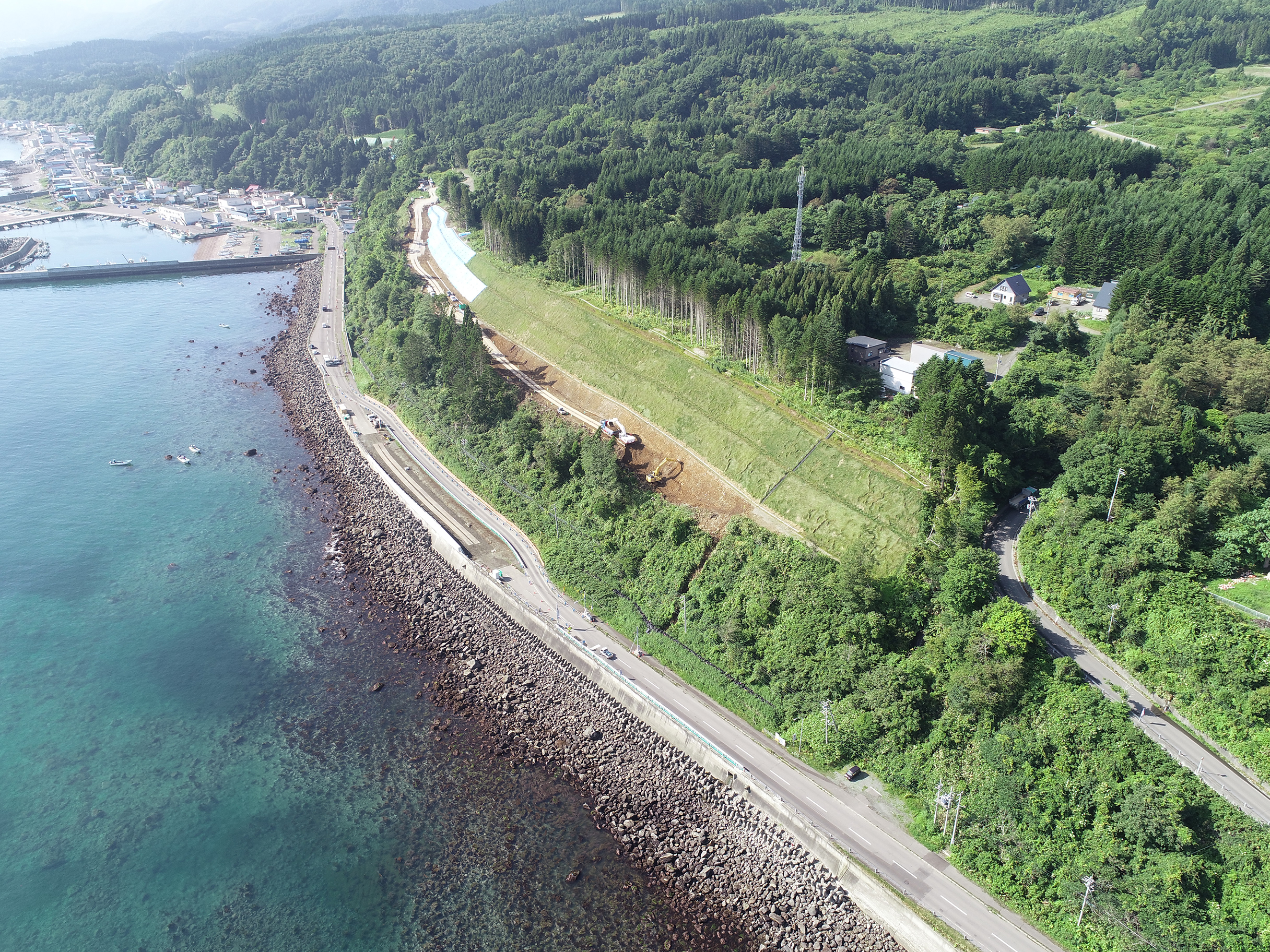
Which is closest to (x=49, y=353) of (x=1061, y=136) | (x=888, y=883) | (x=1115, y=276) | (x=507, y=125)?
(x=507, y=125)

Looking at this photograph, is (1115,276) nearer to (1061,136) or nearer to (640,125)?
(1061,136)

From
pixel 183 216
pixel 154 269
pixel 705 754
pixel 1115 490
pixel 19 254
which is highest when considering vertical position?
pixel 1115 490

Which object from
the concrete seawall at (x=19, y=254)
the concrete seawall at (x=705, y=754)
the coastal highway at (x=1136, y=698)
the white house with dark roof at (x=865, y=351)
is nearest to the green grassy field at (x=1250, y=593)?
the coastal highway at (x=1136, y=698)

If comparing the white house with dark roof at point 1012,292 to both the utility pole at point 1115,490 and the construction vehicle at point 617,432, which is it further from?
the construction vehicle at point 617,432

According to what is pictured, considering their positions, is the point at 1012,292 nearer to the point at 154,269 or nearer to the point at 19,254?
the point at 154,269

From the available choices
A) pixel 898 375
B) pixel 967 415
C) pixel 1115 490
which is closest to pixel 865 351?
pixel 898 375

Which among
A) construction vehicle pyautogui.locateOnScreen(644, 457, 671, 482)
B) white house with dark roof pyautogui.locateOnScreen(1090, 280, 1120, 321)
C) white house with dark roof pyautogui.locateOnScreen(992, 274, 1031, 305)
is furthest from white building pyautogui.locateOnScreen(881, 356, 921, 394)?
white house with dark roof pyautogui.locateOnScreen(1090, 280, 1120, 321)
